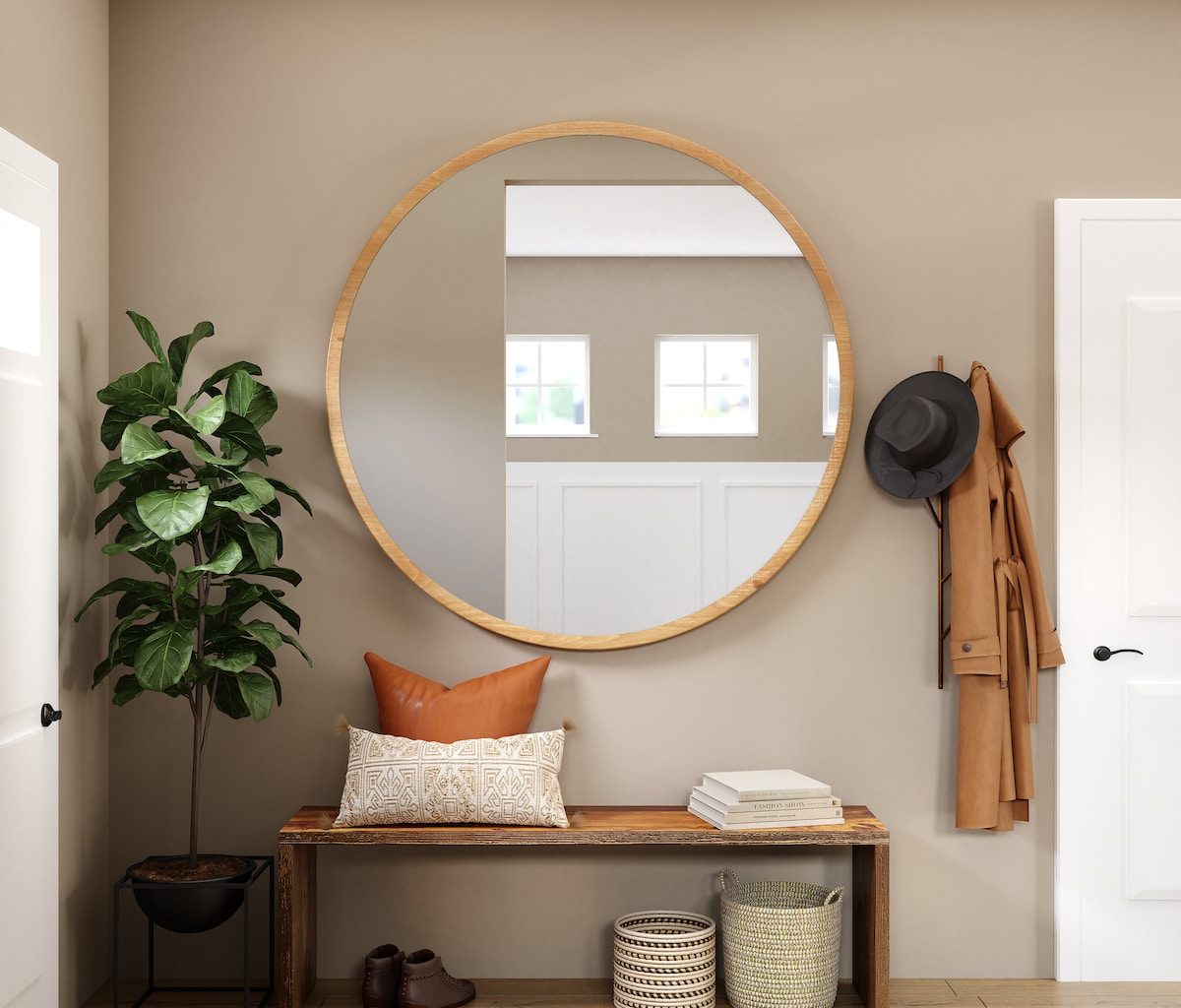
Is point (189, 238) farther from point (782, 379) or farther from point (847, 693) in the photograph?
point (847, 693)

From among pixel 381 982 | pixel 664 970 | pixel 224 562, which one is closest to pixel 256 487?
pixel 224 562

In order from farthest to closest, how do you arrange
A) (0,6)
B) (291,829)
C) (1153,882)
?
(1153,882) < (291,829) < (0,6)

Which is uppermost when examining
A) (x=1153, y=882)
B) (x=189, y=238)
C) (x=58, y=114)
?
(x=58, y=114)

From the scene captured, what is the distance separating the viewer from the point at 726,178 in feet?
9.83

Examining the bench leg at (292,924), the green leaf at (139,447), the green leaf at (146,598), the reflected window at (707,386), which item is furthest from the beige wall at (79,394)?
the reflected window at (707,386)

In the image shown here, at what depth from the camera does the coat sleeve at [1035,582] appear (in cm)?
290

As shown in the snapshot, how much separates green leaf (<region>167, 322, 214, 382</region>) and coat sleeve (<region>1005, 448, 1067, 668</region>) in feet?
6.94

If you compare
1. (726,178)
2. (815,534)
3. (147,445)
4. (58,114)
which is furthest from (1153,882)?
(58,114)

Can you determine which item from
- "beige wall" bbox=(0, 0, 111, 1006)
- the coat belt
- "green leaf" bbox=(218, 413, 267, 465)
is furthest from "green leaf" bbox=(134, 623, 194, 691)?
the coat belt

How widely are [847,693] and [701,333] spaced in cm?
105

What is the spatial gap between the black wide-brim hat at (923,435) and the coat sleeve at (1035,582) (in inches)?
8.0

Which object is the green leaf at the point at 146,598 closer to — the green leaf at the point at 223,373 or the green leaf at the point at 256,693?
the green leaf at the point at 256,693

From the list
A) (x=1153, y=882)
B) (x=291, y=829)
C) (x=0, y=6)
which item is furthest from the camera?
(x=1153, y=882)

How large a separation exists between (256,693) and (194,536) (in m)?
0.40
